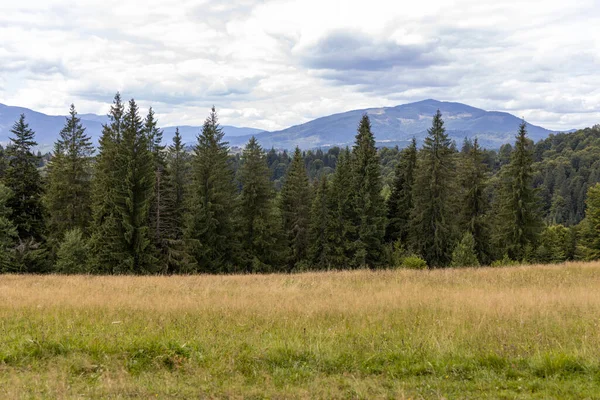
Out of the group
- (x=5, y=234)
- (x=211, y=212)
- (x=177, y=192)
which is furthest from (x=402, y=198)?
(x=5, y=234)

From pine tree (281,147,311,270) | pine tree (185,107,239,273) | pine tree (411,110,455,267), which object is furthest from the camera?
pine tree (281,147,311,270)

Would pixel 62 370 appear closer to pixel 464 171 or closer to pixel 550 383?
pixel 550 383

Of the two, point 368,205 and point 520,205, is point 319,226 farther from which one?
point 520,205

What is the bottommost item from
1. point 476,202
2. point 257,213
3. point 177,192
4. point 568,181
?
point 257,213

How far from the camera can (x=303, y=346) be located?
6.92 metres

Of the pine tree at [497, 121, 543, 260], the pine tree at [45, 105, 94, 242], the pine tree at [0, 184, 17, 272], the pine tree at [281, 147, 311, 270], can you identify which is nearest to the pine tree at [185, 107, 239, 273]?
the pine tree at [281, 147, 311, 270]

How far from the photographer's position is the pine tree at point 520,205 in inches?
1642

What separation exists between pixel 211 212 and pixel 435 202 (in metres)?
21.9

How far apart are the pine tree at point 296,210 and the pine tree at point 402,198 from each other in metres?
9.28

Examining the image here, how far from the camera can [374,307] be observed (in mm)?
9852

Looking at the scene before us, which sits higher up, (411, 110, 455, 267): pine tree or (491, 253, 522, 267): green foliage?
(411, 110, 455, 267): pine tree

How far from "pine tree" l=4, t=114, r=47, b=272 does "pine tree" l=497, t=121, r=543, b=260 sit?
42.6 metres

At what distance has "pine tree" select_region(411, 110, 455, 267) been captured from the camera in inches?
1651

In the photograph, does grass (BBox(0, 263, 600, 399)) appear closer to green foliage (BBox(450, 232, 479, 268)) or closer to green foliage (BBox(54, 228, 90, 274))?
green foliage (BBox(54, 228, 90, 274))
